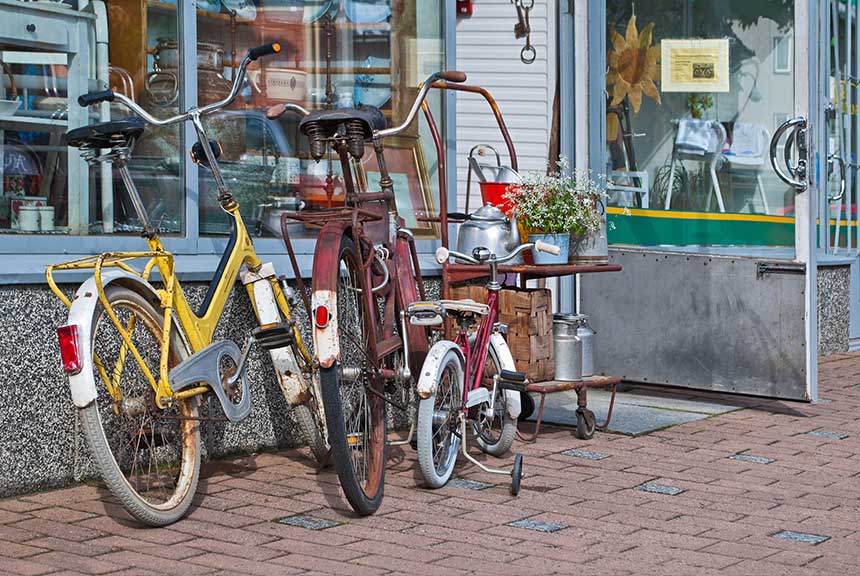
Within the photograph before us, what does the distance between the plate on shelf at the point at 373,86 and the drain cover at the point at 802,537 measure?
3.16 m

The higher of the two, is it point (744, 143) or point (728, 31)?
point (728, 31)

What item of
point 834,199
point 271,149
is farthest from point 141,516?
point 834,199

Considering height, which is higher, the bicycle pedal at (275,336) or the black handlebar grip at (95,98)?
the black handlebar grip at (95,98)

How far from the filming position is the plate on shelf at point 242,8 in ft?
19.8

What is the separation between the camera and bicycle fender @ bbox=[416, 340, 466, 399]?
16.1 feet

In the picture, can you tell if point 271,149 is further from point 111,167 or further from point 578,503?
point 578,503

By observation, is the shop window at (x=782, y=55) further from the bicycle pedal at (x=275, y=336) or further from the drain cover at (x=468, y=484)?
the bicycle pedal at (x=275, y=336)

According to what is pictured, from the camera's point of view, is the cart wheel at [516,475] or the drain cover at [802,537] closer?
the drain cover at [802,537]

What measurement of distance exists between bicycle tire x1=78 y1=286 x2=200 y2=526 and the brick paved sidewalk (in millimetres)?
100

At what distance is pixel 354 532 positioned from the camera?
4480 millimetres

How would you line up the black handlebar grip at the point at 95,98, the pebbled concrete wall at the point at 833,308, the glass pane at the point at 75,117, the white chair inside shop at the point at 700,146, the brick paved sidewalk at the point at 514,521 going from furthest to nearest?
the pebbled concrete wall at the point at 833,308 < the white chair inside shop at the point at 700,146 < the glass pane at the point at 75,117 < the black handlebar grip at the point at 95,98 < the brick paved sidewalk at the point at 514,521

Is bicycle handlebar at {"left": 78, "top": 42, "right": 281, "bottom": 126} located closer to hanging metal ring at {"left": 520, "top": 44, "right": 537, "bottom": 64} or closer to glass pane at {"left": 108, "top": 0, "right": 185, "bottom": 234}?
glass pane at {"left": 108, "top": 0, "right": 185, "bottom": 234}

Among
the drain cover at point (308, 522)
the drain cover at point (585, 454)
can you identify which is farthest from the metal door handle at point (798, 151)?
→ the drain cover at point (308, 522)

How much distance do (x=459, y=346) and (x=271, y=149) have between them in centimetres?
146
